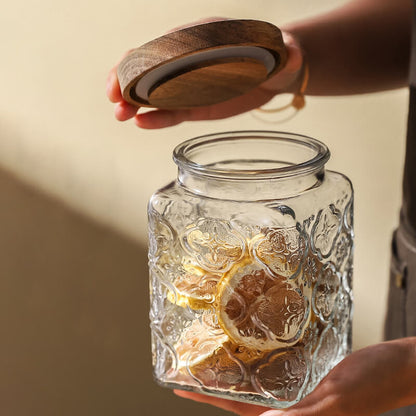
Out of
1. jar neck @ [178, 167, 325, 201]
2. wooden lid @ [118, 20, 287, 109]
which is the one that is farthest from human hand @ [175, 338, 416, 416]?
wooden lid @ [118, 20, 287, 109]

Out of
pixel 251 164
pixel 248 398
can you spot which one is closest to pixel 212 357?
pixel 248 398

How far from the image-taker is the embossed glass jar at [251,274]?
476mm

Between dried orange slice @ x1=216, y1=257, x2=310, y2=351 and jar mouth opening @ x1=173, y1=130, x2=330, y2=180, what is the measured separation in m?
0.10

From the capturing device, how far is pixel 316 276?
50 cm

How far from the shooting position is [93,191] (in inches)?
43.1

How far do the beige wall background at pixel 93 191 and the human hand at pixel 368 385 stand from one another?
0.64m

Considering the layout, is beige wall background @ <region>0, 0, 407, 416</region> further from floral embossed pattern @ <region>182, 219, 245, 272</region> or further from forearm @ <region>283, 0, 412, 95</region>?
floral embossed pattern @ <region>182, 219, 245, 272</region>

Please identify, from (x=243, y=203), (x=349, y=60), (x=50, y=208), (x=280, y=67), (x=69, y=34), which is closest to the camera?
(x=243, y=203)

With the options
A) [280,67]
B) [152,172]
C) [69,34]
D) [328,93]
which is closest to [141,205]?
[152,172]

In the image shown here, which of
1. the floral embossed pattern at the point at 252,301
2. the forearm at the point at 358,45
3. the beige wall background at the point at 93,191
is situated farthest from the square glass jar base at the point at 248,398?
the beige wall background at the point at 93,191

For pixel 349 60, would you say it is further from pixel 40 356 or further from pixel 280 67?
pixel 40 356

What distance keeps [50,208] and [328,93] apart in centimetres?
55

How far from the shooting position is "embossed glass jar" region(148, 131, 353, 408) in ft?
1.56

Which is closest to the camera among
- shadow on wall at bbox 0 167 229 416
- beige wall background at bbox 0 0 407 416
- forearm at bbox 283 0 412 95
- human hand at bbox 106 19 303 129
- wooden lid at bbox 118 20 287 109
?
wooden lid at bbox 118 20 287 109
